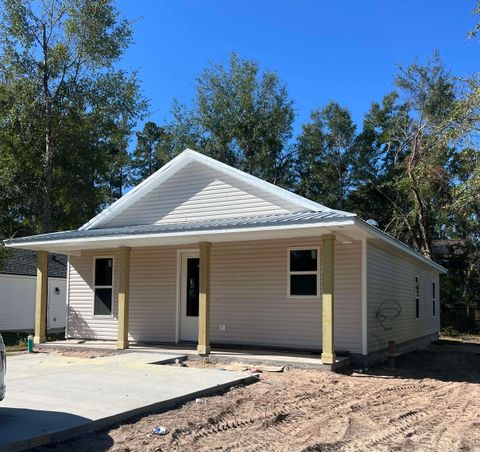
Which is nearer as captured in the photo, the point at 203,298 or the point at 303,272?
the point at 203,298

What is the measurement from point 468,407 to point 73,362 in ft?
24.6

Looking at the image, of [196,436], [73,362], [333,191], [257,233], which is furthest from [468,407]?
[333,191]

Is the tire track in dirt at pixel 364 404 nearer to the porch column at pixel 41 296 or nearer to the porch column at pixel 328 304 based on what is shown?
the porch column at pixel 328 304

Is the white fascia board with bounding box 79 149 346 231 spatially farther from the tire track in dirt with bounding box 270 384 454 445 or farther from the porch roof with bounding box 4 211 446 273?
the tire track in dirt with bounding box 270 384 454 445

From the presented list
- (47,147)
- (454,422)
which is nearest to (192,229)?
(454,422)

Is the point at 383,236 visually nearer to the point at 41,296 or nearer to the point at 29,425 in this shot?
the point at 29,425

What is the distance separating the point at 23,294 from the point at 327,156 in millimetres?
19992

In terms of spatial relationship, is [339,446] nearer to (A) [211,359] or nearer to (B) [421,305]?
(A) [211,359]

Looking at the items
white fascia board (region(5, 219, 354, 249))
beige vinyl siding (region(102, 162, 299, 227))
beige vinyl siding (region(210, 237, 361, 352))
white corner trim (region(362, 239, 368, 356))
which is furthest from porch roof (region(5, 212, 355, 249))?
white corner trim (region(362, 239, 368, 356))

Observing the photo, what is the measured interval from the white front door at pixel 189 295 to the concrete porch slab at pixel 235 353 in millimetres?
427

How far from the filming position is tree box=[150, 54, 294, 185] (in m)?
33.9

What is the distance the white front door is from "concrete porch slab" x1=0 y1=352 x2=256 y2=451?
6.76 ft

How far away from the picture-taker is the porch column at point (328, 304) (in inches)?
398

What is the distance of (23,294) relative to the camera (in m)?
23.9
